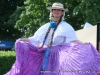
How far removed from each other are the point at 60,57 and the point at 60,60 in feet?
0.14

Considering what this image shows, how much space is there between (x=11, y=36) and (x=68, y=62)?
821 inches

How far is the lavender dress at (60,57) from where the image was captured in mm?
4402

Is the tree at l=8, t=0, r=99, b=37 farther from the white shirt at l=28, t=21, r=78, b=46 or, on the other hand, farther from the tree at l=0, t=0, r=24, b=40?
the white shirt at l=28, t=21, r=78, b=46

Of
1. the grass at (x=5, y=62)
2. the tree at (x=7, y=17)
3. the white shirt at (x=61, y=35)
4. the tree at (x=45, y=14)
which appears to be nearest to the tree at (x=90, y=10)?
the tree at (x=45, y=14)

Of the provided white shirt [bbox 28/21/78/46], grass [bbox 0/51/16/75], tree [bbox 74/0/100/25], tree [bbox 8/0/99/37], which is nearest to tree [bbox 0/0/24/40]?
tree [bbox 8/0/99/37]

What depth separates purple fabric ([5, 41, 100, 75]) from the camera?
4395 millimetres

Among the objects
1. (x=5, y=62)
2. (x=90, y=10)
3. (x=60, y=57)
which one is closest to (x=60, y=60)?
(x=60, y=57)

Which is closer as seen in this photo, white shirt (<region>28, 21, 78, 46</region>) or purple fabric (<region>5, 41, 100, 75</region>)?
purple fabric (<region>5, 41, 100, 75</region>)

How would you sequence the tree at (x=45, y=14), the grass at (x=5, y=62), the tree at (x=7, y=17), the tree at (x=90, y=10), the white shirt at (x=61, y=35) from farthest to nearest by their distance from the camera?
the tree at (x=7, y=17), the tree at (x=45, y=14), the tree at (x=90, y=10), the grass at (x=5, y=62), the white shirt at (x=61, y=35)

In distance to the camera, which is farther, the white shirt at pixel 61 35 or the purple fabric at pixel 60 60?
the white shirt at pixel 61 35

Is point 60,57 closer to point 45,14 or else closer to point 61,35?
point 61,35

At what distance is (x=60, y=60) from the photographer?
4.59 m

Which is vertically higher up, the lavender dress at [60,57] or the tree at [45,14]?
the lavender dress at [60,57]

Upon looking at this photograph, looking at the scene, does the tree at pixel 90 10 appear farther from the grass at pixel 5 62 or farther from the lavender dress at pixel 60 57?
the lavender dress at pixel 60 57
